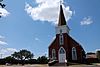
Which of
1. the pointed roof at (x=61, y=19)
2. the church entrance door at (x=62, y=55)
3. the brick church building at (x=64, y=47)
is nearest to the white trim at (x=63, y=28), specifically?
the brick church building at (x=64, y=47)

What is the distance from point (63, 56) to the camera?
55.6 metres

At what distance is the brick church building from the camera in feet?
182

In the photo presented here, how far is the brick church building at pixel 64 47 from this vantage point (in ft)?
182

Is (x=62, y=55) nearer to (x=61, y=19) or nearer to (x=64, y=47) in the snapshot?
(x=64, y=47)

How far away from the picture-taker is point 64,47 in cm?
5575

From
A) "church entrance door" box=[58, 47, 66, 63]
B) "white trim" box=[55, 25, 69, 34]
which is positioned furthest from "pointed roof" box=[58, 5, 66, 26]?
→ "church entrance door" box=[58, 47, 66, 63]

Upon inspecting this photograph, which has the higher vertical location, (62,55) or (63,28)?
(63,28)

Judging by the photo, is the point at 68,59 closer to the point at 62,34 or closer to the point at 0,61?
the point at 62,34

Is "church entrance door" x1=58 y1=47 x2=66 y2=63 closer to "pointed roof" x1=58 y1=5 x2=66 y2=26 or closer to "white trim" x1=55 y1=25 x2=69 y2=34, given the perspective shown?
"white trim" x1=55 y1=25 x2=69 y2=34

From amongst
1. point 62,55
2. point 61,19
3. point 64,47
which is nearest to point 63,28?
point 61,19

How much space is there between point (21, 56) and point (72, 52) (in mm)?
47269

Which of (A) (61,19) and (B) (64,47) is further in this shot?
(A) (61,19)

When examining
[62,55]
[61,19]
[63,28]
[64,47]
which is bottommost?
[62,55]

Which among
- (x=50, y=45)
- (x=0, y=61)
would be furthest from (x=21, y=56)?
(x=50, y=45)
